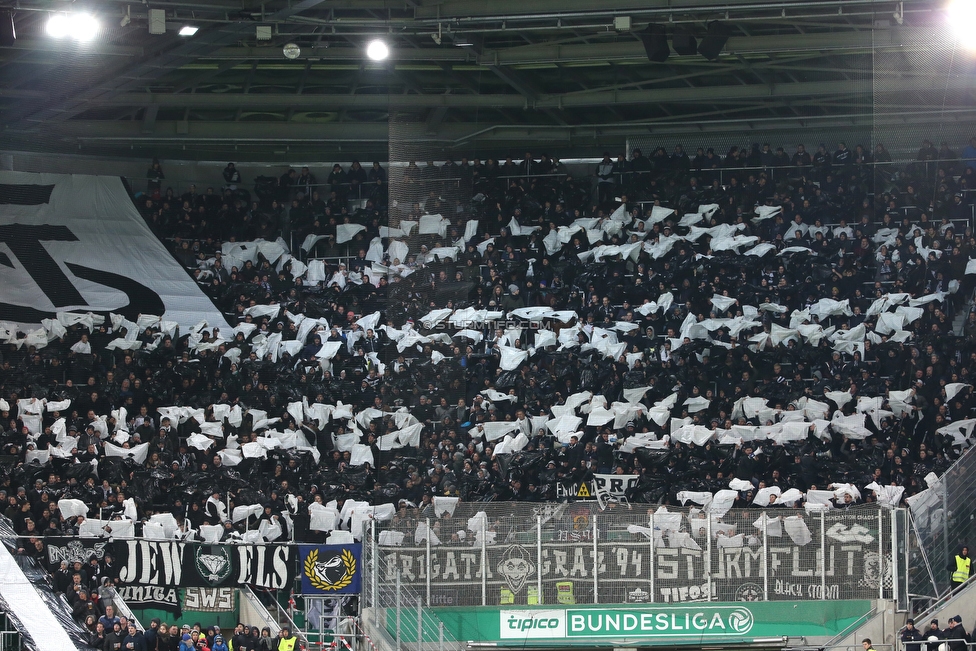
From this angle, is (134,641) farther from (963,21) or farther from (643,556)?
(963,21)

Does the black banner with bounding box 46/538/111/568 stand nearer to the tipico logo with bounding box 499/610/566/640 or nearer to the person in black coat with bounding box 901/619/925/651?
the tipico logo with bounding box 499/610/566/640

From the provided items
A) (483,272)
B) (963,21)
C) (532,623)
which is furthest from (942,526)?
(483,272)

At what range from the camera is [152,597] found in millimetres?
15781

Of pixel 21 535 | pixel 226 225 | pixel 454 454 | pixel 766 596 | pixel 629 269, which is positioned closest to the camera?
pixel 766 596

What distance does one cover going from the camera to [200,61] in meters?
21.5

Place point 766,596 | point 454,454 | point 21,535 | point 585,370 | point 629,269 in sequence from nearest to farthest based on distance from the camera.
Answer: point 766,596 < point 21,535 < point 454,454 < point 585,370 < point 629,269

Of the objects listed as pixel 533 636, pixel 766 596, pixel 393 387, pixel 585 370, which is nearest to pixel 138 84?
pixel 393 387

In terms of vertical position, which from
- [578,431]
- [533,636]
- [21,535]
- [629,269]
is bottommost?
[533,636]

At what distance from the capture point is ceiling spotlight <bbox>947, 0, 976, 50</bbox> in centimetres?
1505

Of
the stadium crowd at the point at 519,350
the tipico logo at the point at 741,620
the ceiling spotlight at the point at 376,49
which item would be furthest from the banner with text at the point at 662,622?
the ceiling spotlight at the point at 376,49

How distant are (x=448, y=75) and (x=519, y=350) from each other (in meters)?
4.63

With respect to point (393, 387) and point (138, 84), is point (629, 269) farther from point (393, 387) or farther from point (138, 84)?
point (138, 84)

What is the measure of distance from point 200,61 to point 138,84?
1558mm

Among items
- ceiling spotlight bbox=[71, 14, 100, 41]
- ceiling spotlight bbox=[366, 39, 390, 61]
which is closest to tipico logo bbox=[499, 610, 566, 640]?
ceiling spotlight bbox=[366, 39, 390, 61]
